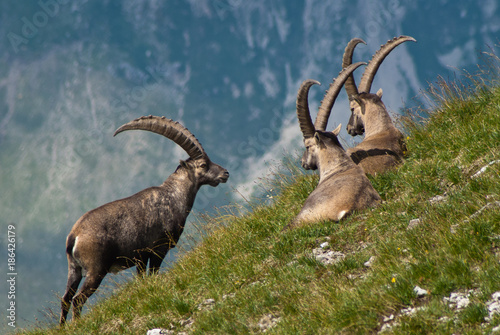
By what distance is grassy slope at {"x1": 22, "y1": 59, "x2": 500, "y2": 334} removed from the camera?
525 centimetres

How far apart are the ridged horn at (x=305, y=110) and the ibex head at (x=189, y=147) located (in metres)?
2.65

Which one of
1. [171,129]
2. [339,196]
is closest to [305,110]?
[339,196]

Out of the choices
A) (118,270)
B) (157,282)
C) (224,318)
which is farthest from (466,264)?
(118,270)

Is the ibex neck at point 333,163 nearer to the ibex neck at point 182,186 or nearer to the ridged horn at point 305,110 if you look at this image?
the ridged horn at point 305,110

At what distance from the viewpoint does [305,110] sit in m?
10.3

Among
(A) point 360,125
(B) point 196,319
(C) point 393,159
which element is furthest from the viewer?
(A) point 360,125

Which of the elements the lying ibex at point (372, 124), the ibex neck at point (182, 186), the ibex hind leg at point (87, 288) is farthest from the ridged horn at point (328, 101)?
the ibex hind leg at point (87, 288)

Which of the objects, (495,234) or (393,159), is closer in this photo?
(495,234)

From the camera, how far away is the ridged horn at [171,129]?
11.2m

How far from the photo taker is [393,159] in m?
10.8

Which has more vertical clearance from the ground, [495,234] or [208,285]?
[208,285]

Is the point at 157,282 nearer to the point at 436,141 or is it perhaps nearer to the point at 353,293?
the point at 353,293

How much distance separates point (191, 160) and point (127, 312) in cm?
483

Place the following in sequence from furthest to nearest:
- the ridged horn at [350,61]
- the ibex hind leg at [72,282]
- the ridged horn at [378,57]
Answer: the ridged horn at [350,61], the ridged horn at [378,57], the ibex hind leg at [72,282]
